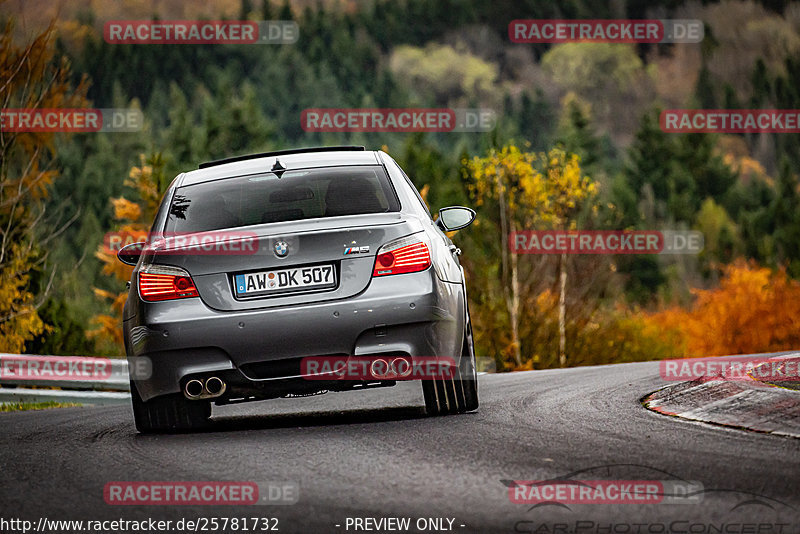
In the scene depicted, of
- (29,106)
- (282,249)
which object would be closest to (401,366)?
(282,249)

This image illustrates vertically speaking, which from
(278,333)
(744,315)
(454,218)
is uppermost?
(454,218)

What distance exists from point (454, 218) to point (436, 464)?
10.3ft

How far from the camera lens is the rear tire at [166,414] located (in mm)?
7805

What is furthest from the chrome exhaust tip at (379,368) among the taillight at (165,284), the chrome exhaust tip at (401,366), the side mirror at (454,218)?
the side mirror at (454,218)

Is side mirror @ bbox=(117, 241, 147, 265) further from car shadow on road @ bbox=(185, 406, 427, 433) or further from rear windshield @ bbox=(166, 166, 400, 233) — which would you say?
A: car shadow on road @ bbox=(185, 406, 427, 433)

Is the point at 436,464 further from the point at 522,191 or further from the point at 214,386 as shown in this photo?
the point at 522,191

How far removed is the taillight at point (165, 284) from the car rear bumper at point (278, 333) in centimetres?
5

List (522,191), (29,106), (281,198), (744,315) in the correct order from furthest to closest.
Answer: (744,315), (522,191), (29,106), (281,198)

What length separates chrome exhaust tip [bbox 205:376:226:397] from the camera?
7.30 metres

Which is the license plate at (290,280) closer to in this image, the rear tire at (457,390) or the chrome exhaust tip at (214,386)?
the chrome exhaust tip at (214,386)

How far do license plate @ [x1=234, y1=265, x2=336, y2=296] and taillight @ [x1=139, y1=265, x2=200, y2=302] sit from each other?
12.6 inches

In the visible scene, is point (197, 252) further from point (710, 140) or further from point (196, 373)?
point (710, 140)

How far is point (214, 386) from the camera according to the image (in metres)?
7.32

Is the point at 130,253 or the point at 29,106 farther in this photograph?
the point at 29,106
